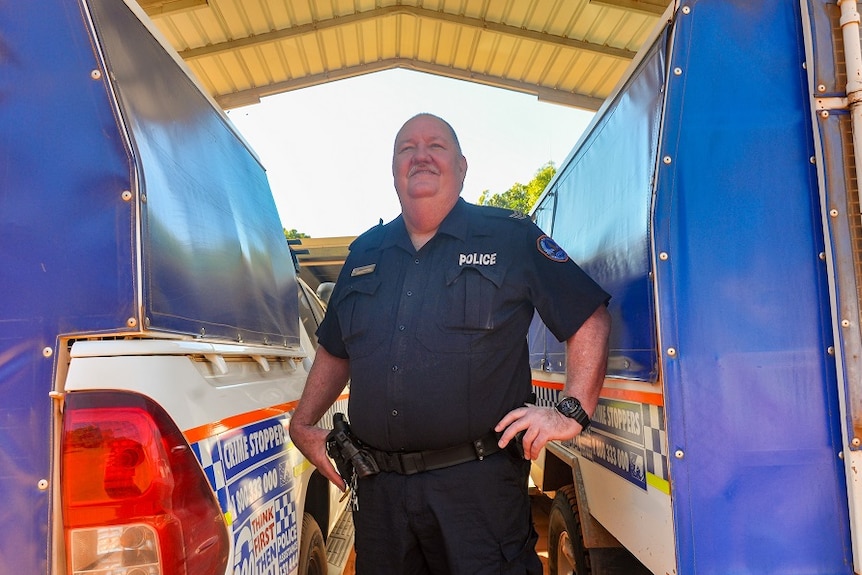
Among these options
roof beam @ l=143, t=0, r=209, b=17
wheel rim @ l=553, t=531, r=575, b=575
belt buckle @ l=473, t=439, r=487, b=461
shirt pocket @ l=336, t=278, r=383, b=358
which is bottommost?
wheel rim @ l=553, t=531, r=575, b=575

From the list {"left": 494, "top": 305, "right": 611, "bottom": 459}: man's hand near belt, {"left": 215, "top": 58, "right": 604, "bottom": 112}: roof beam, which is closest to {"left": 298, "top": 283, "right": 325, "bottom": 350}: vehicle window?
{"left": 494, "top": 305, "right": 611, "bottom": 459}: man's hand near belt

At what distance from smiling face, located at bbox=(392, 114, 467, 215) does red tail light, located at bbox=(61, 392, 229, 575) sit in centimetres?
125

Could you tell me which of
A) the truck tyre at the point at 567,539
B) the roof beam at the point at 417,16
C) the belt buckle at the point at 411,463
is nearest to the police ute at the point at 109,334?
the belt buckle at the point at 411,463

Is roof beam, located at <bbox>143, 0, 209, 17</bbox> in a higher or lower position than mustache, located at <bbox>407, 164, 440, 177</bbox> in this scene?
higher

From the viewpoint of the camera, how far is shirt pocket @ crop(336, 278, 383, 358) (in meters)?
2.12

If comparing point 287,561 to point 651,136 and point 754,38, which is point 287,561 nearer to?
point 651,136

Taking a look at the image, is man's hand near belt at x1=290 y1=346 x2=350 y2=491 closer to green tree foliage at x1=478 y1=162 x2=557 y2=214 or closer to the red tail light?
the red tail light

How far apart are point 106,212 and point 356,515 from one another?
4.19ft

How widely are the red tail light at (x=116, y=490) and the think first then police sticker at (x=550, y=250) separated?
4.21ft

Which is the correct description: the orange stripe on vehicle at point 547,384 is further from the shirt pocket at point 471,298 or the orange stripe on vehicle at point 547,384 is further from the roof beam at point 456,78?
the roof beam at point 456,78

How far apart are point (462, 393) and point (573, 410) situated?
34 centimetres

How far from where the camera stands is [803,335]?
1678 mm

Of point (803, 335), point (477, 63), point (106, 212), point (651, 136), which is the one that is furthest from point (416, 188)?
point (477, 63)

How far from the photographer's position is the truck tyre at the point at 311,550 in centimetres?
230
